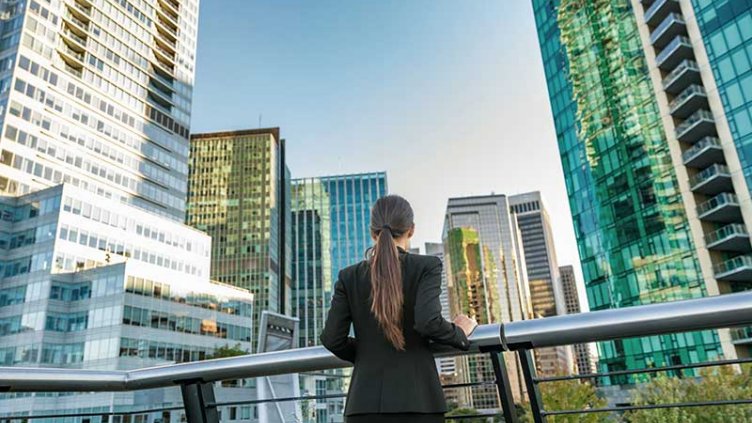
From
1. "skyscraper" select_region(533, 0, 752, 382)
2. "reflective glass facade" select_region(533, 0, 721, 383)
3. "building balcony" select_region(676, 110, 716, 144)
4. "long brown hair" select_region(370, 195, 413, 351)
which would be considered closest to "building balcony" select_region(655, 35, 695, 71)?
"skyscraper" select_region(533, 0, 752, 382)

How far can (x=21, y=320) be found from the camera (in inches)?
1832

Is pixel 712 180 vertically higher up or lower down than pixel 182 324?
higher up

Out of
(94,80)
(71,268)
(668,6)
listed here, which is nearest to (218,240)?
(94,80)

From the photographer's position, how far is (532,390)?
1939mm

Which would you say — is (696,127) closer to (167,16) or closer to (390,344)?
(390,344)

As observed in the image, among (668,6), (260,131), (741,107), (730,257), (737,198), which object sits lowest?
(730,257)

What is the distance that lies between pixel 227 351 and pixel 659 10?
161 ft

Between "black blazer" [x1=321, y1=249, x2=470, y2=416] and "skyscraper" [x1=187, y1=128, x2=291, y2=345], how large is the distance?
94122 mm

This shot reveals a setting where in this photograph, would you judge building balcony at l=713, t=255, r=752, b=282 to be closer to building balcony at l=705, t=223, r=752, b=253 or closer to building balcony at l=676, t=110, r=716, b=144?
building balcony at l=705, t=223, r=752, b=253

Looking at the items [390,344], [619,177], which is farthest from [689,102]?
[390,344]

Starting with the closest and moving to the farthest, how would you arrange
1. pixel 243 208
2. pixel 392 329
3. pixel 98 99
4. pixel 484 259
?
pixel 392 329 → pixel 98 99 → pixel 243 208 → pixel 484 259

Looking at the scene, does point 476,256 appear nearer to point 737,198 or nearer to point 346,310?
point 737,198

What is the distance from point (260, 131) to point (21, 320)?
68.4 metres

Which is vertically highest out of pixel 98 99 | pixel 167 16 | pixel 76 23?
pixel 167 16
